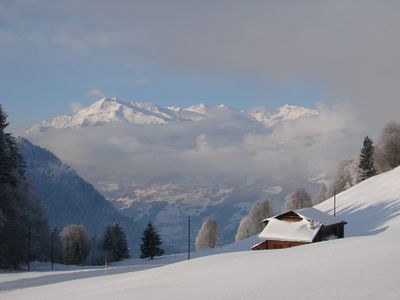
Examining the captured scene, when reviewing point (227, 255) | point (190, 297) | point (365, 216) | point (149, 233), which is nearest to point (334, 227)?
point (365, 216)

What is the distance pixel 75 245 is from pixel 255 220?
1685 inches

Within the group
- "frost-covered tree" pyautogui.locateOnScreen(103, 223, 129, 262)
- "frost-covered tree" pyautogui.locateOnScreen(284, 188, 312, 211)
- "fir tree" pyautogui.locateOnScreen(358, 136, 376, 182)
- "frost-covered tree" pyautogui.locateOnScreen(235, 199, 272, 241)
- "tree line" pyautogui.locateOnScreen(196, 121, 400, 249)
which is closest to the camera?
"fir tree" pyautogui.locateOnScreen(358, 136, 376, 182)

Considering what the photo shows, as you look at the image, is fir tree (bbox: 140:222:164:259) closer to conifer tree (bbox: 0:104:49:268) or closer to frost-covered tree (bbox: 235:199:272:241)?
frost-covered tree (bbox: 235:199:272:241)

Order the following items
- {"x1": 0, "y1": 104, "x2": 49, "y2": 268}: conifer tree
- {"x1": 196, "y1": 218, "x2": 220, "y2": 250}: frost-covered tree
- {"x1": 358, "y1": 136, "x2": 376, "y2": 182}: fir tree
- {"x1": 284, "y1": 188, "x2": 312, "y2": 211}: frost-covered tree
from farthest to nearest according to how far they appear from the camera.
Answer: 1. {"x1": 196, "y1": 218, "x2": 220, "y2": 250}: frost-covered tree
2. {"x1": 284, "y1": 188, "x2": 312, "y2": 211}: frost-covered tree
3. {"x1": 358, "y1": 136, "x2": 376, "y2": 182}: fir tree
4. {"x1": 0, "y1": 104, "x2": 49, "y2": 268}: conifer tree

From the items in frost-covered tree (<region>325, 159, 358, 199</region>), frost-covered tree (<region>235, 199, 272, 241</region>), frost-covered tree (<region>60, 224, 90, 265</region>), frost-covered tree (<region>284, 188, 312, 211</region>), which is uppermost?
frost-covered tree (<region>325, 159, 358, 199</region>)

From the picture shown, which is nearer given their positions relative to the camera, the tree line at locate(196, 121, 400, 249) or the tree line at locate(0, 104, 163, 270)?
the tree line at locate(0, 104, 163, 270)

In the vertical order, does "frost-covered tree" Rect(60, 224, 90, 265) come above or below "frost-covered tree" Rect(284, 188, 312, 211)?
below

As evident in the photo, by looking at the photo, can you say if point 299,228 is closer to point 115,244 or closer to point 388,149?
point 388,149

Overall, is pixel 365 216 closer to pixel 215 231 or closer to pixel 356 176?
pixel 356 176

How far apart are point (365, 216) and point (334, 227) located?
751 inches

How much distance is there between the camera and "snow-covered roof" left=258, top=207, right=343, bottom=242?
50.8 m

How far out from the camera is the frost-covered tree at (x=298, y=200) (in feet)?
405

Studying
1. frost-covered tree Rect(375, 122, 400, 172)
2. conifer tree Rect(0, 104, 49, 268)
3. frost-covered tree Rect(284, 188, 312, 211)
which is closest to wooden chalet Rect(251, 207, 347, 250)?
conifer tree Rect(0, 104, 49, 268)

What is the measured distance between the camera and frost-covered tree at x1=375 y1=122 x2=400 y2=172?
357 feet
